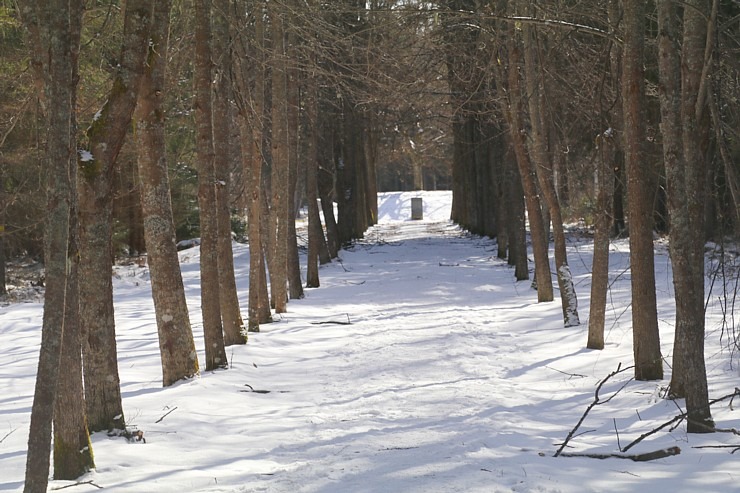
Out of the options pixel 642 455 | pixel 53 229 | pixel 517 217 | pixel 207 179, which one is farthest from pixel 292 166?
pixel 53 229

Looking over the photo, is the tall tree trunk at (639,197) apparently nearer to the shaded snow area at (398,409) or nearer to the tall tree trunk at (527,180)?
the shaded snow area at (398,409)

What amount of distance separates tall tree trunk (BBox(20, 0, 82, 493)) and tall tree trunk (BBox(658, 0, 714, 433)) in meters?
4.32

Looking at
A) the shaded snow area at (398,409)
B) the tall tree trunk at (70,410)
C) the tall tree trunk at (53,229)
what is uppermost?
the tall tree trunk at (53,229)

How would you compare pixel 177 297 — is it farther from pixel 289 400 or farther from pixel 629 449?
pixel 629 449

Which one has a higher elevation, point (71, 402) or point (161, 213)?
point (161, 213)

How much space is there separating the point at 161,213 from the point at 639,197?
15.7 feet

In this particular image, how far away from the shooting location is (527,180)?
49.2ft

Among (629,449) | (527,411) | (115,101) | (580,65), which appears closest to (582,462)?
(629,449)

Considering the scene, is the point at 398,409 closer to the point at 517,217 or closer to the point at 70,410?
the point at 70,410

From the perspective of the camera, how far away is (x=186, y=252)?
29562 millimetres

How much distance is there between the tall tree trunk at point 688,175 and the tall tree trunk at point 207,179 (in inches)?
208

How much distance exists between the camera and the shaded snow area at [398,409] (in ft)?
18.0

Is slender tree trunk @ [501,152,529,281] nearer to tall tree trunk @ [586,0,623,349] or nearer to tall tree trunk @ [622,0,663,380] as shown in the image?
tall tree trunk @ [586,0,623,349]

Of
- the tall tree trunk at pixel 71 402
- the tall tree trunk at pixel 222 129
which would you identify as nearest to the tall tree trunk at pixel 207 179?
the tall tree trunk at pixel 222 129
